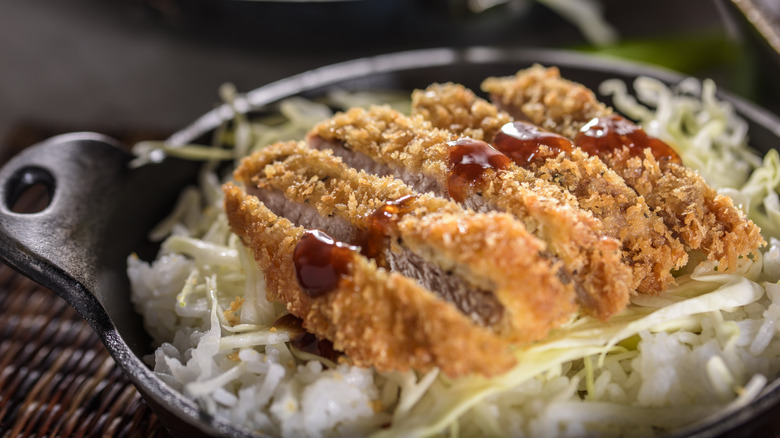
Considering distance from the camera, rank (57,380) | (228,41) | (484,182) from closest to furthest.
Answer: (484,182) < (57,380) < (228,41)

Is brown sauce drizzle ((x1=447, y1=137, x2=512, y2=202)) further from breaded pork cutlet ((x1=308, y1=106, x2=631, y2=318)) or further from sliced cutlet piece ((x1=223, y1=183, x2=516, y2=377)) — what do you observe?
sliced cutlet piece ((x1=223, y1=183, x2=516, y2=377))

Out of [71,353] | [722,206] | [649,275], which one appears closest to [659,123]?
[722,206]

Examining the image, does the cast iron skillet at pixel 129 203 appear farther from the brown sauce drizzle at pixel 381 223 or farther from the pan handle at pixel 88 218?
the brown sauce drizzle at pixel 381 223

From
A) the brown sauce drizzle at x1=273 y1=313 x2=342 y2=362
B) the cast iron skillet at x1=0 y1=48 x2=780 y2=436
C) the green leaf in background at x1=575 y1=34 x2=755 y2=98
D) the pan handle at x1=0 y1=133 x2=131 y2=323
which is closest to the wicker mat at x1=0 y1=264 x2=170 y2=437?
the cast iron skillet at x1=0 y1=48 x2=780 y2=436

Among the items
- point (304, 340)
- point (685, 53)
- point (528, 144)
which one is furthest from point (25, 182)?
point (685, 53)

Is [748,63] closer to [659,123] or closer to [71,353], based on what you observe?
[659,123]

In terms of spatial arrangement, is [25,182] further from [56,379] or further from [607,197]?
[607,197]

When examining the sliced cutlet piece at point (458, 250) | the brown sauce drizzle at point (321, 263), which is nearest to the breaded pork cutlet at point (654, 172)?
the sliced cutlet piece at point (458, 250)
